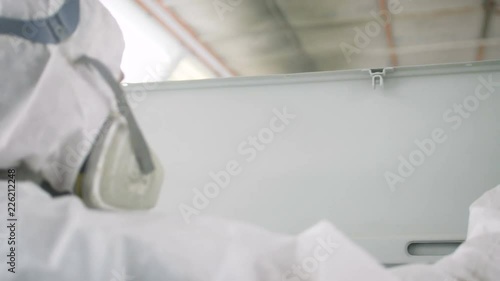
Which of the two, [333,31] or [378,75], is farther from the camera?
[333,31]

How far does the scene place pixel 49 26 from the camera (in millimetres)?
420

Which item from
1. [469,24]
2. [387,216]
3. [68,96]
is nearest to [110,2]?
[387,216]

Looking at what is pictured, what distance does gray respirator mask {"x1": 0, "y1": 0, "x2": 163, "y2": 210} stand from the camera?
41 cm

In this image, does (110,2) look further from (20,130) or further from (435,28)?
(435,28)

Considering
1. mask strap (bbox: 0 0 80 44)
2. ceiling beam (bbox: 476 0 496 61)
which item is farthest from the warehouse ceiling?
mask strap (bbox: 0 0 80 44)

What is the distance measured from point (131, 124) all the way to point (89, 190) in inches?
3.4

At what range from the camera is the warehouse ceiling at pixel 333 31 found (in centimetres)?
197

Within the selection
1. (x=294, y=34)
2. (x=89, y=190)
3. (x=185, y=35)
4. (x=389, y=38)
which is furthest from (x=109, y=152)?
(x=389, y=38)

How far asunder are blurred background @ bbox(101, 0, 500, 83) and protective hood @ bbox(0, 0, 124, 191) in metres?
1.17

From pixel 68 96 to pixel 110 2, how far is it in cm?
133

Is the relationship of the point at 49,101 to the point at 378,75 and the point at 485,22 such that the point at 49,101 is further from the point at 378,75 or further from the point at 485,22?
the point at 485,22

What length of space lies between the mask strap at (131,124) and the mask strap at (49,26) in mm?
34

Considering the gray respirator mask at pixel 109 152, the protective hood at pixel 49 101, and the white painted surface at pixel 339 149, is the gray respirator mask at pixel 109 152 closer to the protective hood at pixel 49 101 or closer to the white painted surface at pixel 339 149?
the protective hood at pixel 49 101

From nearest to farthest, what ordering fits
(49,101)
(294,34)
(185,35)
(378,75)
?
(49,101), (378,75), (185,35), (294,34)
